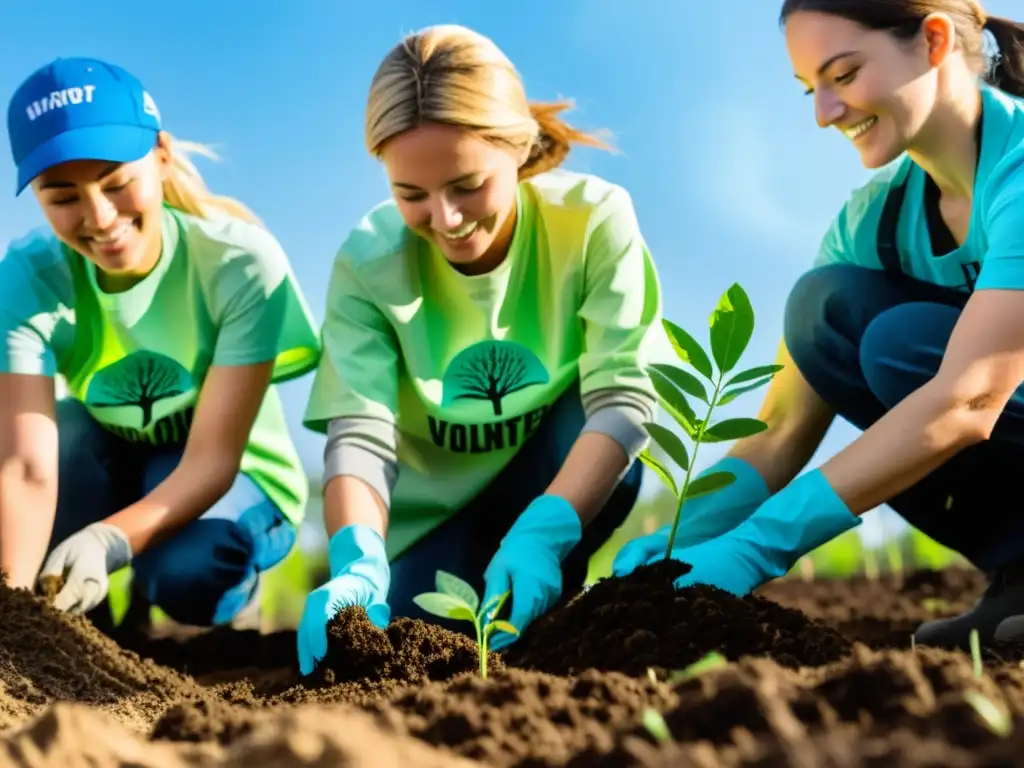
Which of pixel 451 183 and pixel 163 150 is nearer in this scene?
pixel 451 183

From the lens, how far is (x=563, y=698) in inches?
40.0

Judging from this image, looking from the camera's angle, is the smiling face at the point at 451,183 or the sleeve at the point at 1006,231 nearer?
the sleeve at the point at 1006,231

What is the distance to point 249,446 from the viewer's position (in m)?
2.88

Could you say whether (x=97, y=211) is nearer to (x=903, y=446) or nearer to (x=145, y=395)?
(x=145, y=395)

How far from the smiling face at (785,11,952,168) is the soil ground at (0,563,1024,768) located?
914 millimetres

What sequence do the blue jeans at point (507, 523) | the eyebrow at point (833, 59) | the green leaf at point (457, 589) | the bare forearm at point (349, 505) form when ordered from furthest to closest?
the blue jeans at point (507, 523) → the bare forearm at point (349, 505) → the eyebrow at point (833, 59) → the green leaf at point (457, 589)

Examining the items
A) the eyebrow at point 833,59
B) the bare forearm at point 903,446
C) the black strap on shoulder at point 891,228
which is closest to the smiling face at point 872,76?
the eyebrow at point 833,59

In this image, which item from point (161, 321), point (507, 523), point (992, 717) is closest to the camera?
point (992, 717)

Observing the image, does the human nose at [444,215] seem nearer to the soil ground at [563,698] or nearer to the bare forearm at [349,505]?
the bare forearm at [349,505]

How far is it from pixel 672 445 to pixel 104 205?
4.56 feet

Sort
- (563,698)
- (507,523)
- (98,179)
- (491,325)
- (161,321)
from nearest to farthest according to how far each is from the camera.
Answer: (563,698) < (98,179) < (491,325) < (161,321) < (507,523)

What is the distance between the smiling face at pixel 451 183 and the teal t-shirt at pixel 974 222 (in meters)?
0.77

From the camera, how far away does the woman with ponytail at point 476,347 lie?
7.11 ft

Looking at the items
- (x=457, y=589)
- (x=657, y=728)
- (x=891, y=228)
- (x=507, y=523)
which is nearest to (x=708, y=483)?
(x=457, y=589)
